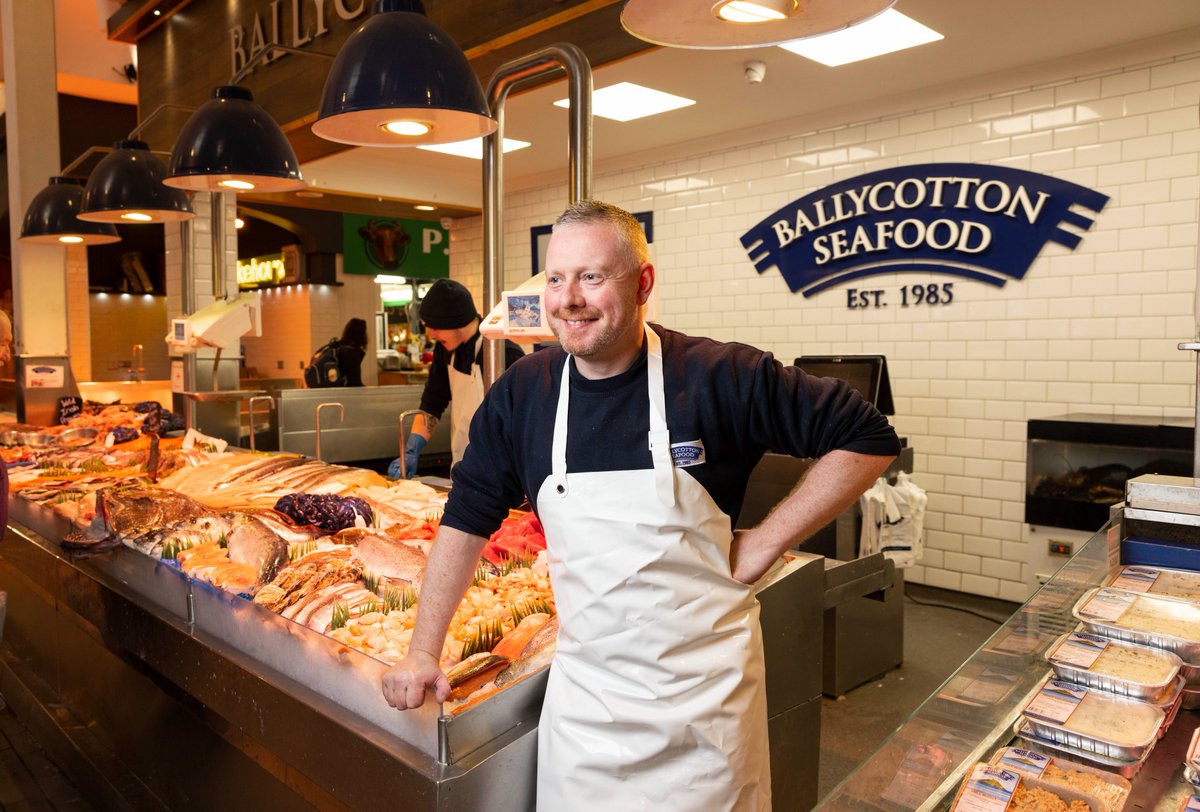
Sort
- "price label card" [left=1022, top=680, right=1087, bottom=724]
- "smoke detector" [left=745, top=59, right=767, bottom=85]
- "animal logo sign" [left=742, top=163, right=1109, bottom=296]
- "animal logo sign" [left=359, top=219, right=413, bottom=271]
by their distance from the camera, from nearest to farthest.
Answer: "price label card" [left=1022, top=680, right=1087, bottom=724] < "smoke detector" [left=745, top=59, right=767, bottom=85] < "animal logo sign" [left=742, top=163, right=1109, bottom=296] < "animal logo sign" [left=359, top=219, right=413, bottom=271]

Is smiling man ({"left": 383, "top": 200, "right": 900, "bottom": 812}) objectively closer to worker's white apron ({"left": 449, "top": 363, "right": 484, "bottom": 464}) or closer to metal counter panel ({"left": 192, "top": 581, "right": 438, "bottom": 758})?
metal counter panel ({"left": 192, "top": 581, "right": 438, "bottom": 758})

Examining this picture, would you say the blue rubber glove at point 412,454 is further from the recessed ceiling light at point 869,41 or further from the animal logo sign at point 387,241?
the animal logo sign at point 387,241

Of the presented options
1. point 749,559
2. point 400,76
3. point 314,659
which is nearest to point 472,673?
point 314,659

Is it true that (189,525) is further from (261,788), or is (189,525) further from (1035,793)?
(1035,793)

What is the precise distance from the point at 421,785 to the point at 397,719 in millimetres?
180

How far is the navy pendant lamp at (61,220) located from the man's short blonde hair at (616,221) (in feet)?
15.8

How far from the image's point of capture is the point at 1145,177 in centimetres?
524

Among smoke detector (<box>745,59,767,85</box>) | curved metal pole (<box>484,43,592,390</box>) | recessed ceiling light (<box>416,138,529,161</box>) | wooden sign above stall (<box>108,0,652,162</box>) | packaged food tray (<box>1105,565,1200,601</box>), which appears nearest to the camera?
packaged food tray (<box>1105,565,1200,601</box>)

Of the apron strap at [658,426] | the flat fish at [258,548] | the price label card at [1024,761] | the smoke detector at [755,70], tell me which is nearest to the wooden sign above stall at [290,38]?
the smoke detector at [755,70]

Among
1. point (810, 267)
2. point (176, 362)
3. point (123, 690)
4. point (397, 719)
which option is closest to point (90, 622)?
point (123, 690)

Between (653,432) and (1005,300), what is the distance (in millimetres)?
4892

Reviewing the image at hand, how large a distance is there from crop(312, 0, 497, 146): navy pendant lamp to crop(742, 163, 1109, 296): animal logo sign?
4245 mm

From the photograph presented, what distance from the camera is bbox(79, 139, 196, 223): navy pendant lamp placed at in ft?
14.1

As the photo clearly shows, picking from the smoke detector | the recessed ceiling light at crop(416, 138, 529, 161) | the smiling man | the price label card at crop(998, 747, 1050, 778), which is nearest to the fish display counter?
the smiling man
